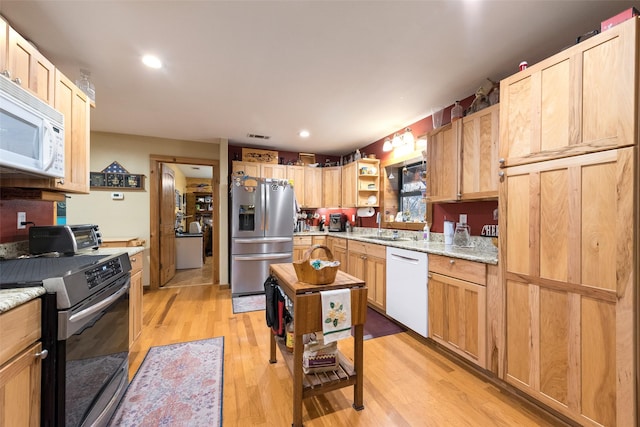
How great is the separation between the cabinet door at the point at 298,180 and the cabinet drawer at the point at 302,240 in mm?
657

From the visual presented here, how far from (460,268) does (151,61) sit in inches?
118

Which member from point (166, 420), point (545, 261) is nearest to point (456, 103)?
point (545, 261)

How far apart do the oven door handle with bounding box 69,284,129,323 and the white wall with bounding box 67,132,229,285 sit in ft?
8.65

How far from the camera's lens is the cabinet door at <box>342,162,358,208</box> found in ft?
13.6

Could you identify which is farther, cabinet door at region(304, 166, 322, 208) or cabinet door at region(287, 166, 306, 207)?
cabinet door at region(304, 166, 322, 208)

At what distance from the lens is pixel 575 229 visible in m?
1.38

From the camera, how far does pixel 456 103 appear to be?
104 inches

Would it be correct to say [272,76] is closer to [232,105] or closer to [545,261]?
[232,105]

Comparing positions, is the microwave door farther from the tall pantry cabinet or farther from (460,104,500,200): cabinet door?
(460,104,500,200): cabinet door

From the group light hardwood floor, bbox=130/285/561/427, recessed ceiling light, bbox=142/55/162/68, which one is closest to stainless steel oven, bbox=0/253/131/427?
light hardwood floor, bbox=130/285/561/427

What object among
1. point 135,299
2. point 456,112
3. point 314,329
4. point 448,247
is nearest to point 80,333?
point 135,299

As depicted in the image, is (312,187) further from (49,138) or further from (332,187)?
(49,138)

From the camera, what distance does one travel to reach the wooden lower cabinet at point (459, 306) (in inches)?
74.0

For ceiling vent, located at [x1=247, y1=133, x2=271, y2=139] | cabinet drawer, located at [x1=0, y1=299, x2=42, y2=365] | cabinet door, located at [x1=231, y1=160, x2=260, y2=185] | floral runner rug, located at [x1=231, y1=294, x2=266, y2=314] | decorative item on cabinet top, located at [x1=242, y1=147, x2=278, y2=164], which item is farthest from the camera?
decorative item on cabinet top, located at [x1=242, y1=147, x2=278, y2=164]
